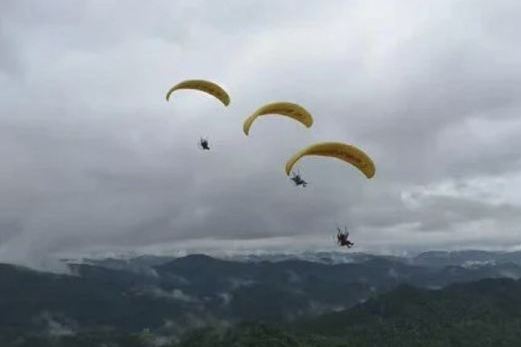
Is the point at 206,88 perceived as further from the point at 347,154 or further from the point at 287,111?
the point at 347,154

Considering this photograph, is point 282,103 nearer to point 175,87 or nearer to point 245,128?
point 245,128

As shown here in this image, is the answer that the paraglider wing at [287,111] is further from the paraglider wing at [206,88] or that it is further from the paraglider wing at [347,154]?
the paraglider wing at [206,88]

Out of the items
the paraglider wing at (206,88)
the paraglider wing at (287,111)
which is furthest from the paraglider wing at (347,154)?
the paraglider wing at (206,88)

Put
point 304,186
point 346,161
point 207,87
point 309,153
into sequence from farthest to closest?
1. point 207,87
2. point 304,186
3. point 346,161
4. point 309,153

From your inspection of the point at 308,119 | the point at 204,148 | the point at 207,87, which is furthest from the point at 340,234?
the point at 207,87

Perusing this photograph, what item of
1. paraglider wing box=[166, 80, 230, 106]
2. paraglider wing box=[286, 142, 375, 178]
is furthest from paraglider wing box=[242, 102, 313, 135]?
paraglider wing box=[166, 80, 230, 106]

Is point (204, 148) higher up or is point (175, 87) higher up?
point (175, 87)
